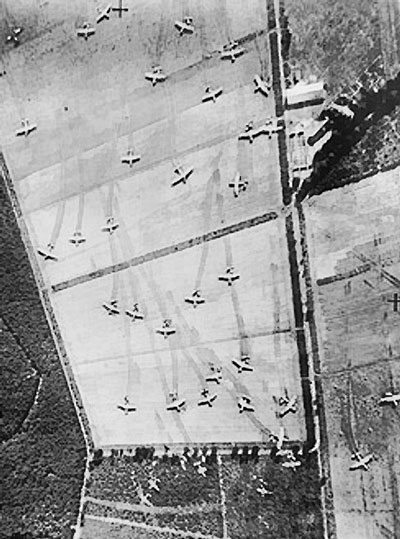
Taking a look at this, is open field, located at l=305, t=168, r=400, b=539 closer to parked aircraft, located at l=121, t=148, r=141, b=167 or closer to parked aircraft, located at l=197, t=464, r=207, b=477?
parked aircraft, located at l=197, t=464, r=207, b=477

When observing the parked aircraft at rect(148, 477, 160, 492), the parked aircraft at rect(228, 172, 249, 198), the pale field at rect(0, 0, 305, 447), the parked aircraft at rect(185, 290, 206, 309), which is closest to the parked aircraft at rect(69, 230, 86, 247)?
the pale field at rect(0, 0, 305, 447)

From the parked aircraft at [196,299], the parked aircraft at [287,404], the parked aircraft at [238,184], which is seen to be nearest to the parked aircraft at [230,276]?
the parked aircraft at [196,299]

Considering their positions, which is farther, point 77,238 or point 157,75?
point 77,238

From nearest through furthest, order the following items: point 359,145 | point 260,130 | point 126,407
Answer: point 359,145 < point 260,130 < point 126,407

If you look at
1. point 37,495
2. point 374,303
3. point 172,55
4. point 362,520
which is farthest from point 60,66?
point 362,520

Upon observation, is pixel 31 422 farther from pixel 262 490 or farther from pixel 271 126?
pixel 271 126

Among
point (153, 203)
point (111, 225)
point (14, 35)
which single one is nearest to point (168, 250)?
point (153, 203)

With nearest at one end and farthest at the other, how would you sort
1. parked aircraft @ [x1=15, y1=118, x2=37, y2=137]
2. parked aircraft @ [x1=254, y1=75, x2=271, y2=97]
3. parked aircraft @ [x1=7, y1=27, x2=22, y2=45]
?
parked aircraft @ [x1=254, y1=75, x2=271, y2=97] < parked aircraft @ [x1=7, y1=27, x2=22, y2=45] < parked aircraft @ [x1=15, y1=118, x2=37, y2=137]
